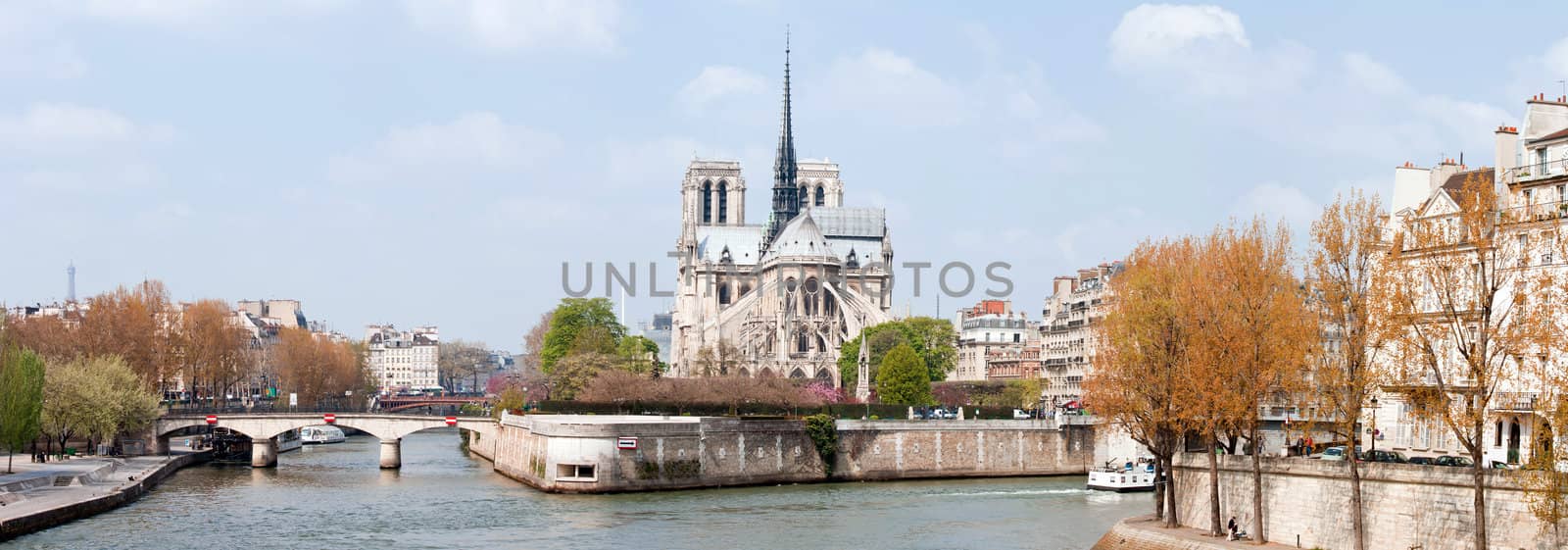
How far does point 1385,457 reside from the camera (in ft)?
129

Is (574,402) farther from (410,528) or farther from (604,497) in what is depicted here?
(410,528)

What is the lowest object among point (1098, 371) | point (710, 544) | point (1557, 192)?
point (710, 544)

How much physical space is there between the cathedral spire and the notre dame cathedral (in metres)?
0.10

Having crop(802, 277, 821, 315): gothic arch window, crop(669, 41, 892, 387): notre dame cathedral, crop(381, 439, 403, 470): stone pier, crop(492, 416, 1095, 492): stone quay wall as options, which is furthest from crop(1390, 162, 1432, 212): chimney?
crop(802, 277, 821, 315): gothic arch window

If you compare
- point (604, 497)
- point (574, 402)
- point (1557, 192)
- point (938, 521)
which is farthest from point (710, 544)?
point (574, 402)

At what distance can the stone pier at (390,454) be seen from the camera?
276ft

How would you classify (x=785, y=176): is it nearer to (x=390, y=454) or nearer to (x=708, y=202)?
(x=708, y=202)

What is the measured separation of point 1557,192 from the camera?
3591 cm

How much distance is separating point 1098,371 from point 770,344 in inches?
Answer: 3825

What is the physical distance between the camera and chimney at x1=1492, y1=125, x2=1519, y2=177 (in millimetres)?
38828

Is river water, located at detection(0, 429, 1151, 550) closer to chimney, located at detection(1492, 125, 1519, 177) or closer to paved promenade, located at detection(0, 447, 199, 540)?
paved promenade, located at detection(0, 447, 199, 540)

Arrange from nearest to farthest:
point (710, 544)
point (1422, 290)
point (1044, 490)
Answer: point (1422, 290) < point (710, 544) < point (1044, 490)

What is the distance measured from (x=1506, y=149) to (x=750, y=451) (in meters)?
35.8

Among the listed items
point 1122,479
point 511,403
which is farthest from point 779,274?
point 1122,479
